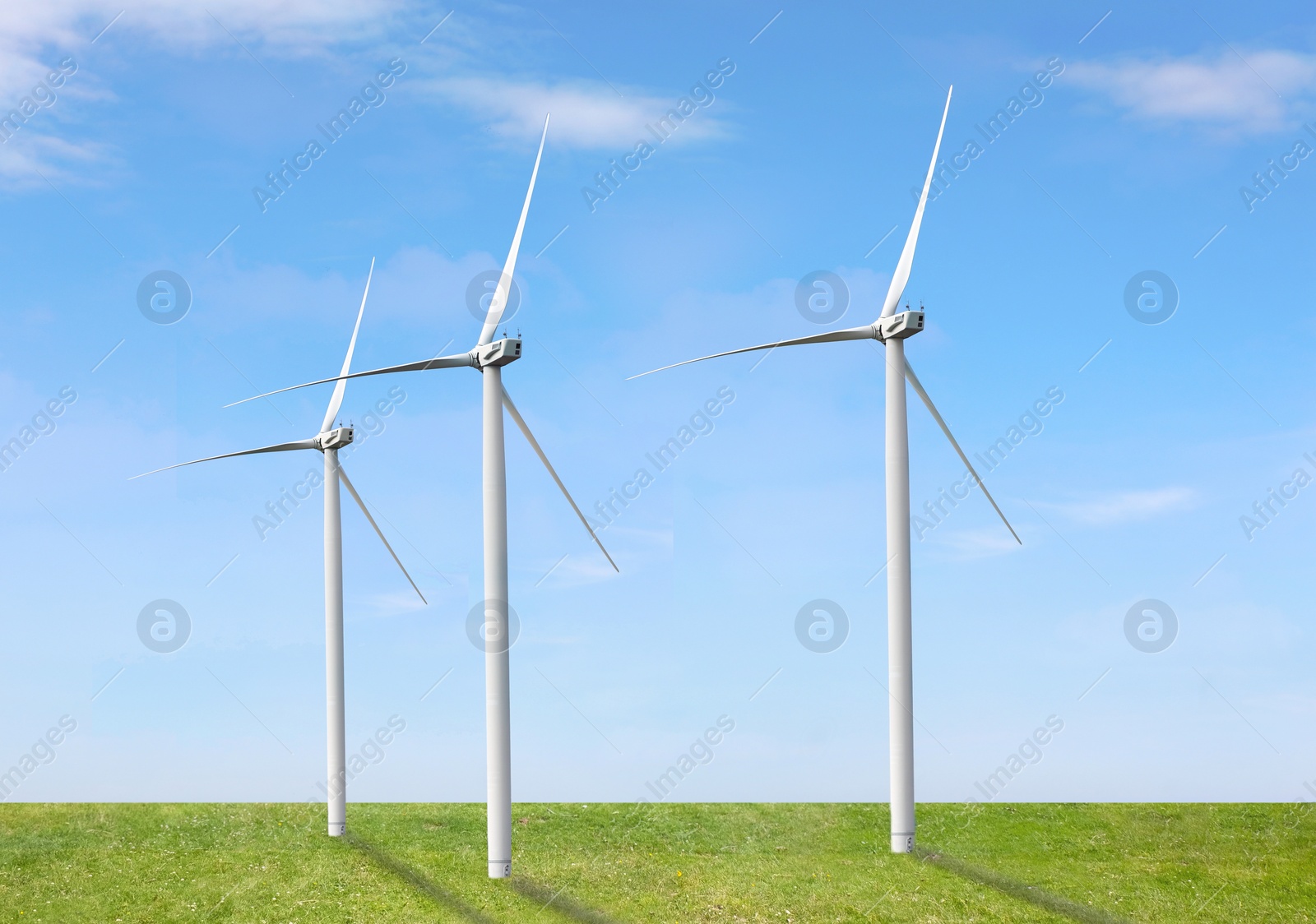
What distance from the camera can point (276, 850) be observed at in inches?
1305

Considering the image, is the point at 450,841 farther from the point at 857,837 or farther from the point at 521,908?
the point at 857,837

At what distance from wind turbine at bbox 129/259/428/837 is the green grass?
156 cm

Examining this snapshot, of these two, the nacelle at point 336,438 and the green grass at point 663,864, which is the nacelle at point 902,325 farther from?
the nacelle at point 336,438

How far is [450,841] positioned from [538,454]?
452 inches

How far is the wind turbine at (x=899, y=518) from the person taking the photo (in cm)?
2753

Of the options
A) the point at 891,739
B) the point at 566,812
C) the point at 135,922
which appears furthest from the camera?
the point at 566,812

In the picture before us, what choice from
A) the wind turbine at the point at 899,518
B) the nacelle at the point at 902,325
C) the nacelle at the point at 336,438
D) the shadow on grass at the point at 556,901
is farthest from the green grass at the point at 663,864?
the nacelle at the point at 902,325

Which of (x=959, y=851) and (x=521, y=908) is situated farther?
(x=959, y=851)

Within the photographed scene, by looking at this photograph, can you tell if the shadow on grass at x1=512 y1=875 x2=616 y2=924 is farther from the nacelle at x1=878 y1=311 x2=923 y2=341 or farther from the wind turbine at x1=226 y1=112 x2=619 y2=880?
the nacelle at x1=878 y1=311 x2=923 y2=341

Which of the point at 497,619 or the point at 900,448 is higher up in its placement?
the point at 900,448

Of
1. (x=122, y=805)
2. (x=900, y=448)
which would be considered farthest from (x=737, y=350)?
(x=122, y=805)

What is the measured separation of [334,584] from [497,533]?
7.62 meters

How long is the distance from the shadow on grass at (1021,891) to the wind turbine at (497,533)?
1087cm

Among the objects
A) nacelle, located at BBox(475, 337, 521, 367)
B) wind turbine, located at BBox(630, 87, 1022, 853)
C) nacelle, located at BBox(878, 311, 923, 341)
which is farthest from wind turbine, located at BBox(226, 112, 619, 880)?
nacelle, located at BBox(878, 311, 923, 341)
